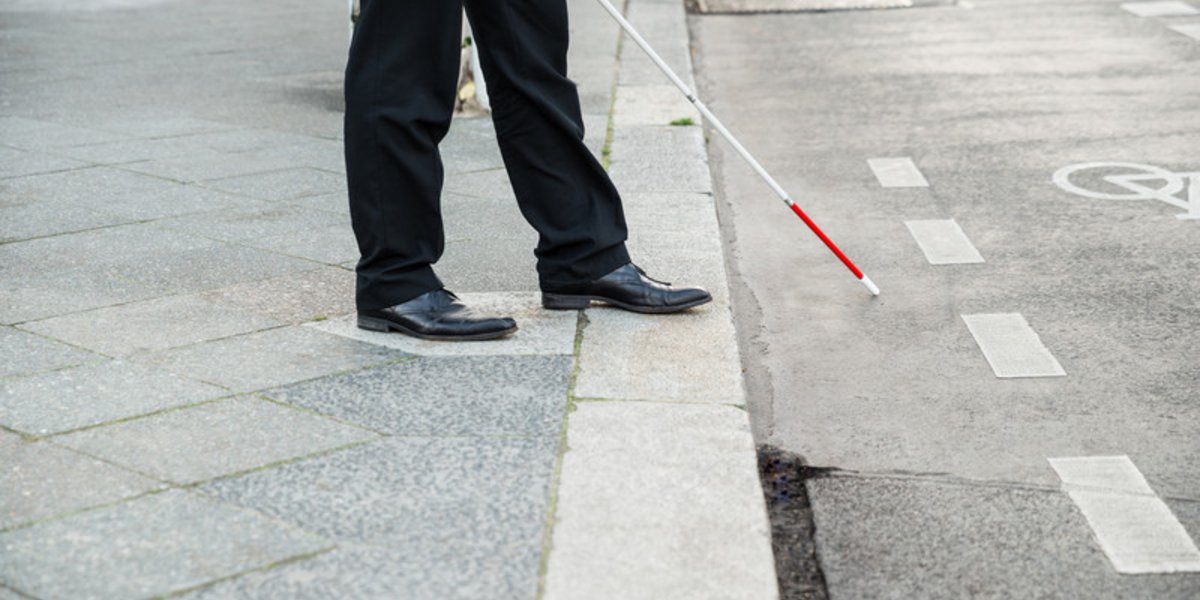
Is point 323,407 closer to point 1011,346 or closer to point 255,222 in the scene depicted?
point 1011,346

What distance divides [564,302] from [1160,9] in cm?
857

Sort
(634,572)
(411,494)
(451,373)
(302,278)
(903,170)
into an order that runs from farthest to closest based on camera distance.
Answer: (903,170) → (302,278) → (451,373) → (411,494) → (634,572)

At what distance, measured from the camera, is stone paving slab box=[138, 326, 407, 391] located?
3.67 meters

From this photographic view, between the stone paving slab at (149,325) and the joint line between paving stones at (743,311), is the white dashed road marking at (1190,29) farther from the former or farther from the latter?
the stone paving slab at (149,325)

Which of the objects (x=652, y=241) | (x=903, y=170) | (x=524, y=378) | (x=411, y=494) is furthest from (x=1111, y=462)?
(x=903, y=170)

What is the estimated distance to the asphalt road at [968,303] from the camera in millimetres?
3131

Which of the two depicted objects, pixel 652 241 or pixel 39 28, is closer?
pixel 652 241

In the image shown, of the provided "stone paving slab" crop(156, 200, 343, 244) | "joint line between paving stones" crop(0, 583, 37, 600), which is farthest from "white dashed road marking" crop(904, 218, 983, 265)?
"joint line between paving stones" crop(0, 583, 37, 600)

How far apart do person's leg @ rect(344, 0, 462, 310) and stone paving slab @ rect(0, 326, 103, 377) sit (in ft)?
2.30

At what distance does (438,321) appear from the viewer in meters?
3.98

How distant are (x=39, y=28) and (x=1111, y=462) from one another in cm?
946

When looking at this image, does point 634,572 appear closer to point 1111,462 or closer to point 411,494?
point 411,494

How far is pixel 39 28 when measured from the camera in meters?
11.2

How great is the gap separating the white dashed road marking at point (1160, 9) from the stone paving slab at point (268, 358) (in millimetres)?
8863
